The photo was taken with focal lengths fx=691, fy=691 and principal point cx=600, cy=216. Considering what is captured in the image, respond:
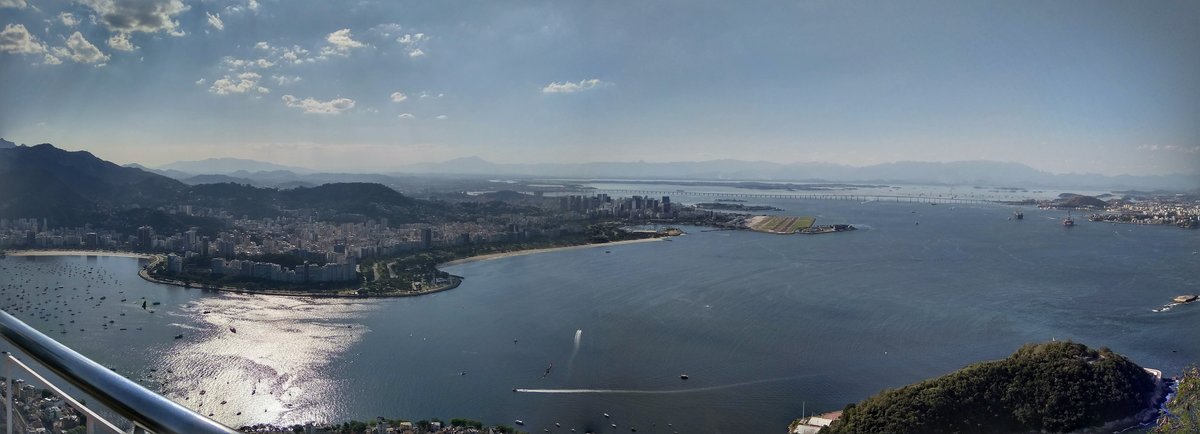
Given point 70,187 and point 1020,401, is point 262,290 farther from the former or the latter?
point 1020,401

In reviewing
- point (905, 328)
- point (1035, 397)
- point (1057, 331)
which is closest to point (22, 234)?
point (905, 328)

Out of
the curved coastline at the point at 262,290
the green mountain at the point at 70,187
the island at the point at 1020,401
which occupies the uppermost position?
the green mountain at the point at 70,187

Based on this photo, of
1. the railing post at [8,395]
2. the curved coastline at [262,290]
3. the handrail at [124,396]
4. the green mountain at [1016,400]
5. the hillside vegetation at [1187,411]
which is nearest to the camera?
the handrail at [124,396]

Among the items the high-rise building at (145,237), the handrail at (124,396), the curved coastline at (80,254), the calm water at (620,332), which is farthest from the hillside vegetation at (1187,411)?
the high-rise building at (145,237)

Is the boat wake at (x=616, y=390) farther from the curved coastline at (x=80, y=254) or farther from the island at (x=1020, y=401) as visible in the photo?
the curved coastline at (x=80, y=254)

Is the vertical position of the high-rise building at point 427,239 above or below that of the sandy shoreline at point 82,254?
above

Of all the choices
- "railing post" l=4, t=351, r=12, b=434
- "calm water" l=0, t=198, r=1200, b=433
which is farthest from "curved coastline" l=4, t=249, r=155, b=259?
"railing post" l=4, t=351, r=12, b=434

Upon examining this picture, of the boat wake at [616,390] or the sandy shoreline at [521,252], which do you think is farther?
the sandy shoreline at [521,252]

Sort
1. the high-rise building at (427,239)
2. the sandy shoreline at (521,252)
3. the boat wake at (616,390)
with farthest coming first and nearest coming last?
the high-rise building at (427,239), the sandy shoreline at (521,252), the boat wake at (616,390)
